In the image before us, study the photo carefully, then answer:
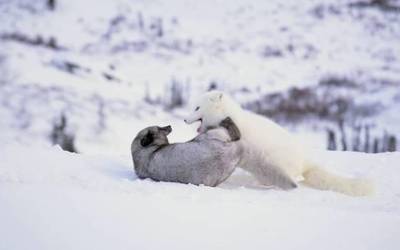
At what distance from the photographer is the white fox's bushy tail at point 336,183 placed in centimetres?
542

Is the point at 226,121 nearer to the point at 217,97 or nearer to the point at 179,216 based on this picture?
the point at 217,97

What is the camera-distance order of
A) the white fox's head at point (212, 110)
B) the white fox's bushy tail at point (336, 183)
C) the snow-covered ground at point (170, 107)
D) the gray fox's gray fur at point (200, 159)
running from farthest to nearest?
1. the white fox's head at point (212, 110)
2. the gray fox's gray fur at point (200, 159)
3. the white fox's bushy tail at point (336, 183)
4. the snow-covered ground at point (170, 107)

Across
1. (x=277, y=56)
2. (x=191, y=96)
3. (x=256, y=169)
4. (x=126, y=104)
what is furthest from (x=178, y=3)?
(x=256, y=169)

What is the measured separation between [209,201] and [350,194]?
1298mm

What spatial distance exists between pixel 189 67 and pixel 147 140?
17513 mm

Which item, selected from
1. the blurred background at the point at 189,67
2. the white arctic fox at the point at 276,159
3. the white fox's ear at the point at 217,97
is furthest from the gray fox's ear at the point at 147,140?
the blurred background at the point at 189,67

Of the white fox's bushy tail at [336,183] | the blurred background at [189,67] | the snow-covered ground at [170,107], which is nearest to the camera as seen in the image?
the snow-covered ground at [170,107]

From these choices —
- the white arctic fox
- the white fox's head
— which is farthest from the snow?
the white fox's head

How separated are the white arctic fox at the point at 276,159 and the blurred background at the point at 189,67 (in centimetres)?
509

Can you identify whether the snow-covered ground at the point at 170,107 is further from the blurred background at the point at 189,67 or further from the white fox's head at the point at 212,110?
the white fox's head at the point at 212,110

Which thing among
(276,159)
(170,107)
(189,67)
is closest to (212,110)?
(276,159)

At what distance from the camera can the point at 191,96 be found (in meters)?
20.2

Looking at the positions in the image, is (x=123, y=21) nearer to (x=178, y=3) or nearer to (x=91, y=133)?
(x=178, y=3)

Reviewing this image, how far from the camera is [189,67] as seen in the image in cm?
2345
